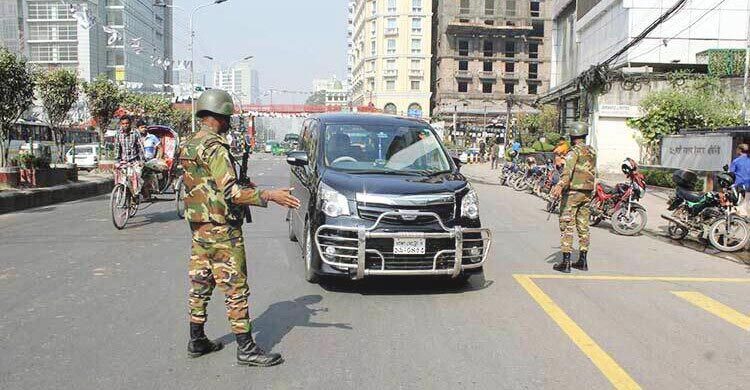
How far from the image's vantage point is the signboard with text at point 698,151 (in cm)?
1792

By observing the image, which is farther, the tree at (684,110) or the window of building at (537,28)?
the window of building at (537,28)

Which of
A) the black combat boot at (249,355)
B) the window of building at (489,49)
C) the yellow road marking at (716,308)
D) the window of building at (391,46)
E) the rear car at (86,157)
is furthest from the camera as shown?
the window of building at (391,46)

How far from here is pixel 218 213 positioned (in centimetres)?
431

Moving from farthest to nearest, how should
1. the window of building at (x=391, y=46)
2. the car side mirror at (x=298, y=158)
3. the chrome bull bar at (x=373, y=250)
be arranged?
1. the window of building at (x=391, y=46)
2. the car side mirror at (x=298, y=158)
3. the chrome bull bar at (x=373, y=250)

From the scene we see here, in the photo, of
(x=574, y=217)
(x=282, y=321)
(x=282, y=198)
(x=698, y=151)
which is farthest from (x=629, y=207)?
(x=282, y=198)

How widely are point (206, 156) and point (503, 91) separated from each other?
8578 cm

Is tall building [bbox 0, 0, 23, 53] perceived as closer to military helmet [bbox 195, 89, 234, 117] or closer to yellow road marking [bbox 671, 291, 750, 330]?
military helmet [bbox 195, 89, 234, 117]

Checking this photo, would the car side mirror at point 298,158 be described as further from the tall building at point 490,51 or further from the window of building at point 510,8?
the window of building at point 510,8

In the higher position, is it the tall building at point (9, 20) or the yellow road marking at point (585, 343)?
the tall building at point (9, 20)

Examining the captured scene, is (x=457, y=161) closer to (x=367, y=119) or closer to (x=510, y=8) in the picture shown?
(x=367, y=119)

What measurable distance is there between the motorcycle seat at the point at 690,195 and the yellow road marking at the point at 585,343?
530 centimetres

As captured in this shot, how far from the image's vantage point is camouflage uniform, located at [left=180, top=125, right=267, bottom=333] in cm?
429

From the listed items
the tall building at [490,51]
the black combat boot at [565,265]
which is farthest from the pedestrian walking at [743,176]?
the tall building at [490,51]

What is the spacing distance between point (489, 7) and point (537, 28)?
25.3 feet
